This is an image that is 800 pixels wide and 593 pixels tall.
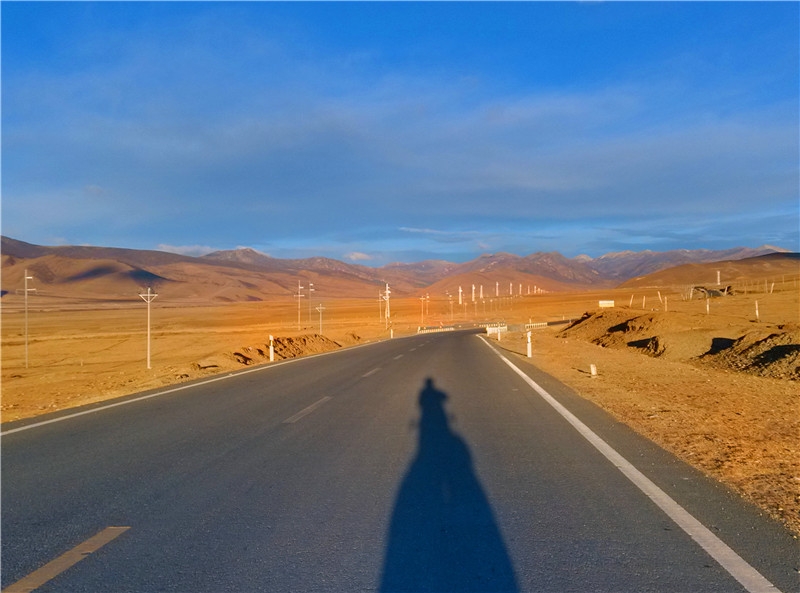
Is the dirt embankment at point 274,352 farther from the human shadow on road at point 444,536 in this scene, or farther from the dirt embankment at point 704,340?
the human shadow on road at point 444,536

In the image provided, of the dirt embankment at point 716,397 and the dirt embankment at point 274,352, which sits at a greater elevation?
the dirt embankment at point 716,397

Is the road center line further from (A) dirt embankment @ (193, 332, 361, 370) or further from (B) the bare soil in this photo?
(A) dirt embankment @ (193, 332, 361, 370)

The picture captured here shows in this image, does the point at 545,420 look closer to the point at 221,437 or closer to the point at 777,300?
the point at 221,437

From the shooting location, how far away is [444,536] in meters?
5.61

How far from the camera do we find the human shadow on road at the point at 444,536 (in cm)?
473

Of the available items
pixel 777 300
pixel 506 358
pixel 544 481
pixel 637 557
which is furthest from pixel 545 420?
pixel 777 300

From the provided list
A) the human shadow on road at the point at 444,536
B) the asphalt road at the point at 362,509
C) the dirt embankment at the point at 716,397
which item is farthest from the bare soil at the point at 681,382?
the human shadow on road at the point at 444,536

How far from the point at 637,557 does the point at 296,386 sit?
13.1m

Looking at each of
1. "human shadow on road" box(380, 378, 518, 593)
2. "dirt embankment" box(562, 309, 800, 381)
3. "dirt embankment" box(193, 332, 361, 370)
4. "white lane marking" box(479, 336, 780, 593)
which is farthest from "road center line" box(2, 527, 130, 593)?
"dirt embankment" box(193, 332, 361, 370)

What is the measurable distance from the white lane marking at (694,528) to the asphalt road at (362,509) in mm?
50

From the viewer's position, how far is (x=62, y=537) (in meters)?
5.69

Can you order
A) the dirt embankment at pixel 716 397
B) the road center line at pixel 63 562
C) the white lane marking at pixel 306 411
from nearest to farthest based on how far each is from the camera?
the road center line at pixel 63 562 < the dirt embankment at pixel 716 397 < the white lane marking at pixel 306 411

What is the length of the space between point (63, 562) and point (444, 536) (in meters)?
2.93

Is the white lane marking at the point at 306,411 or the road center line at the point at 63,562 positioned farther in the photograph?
the white lane marking at the point at 306,411
